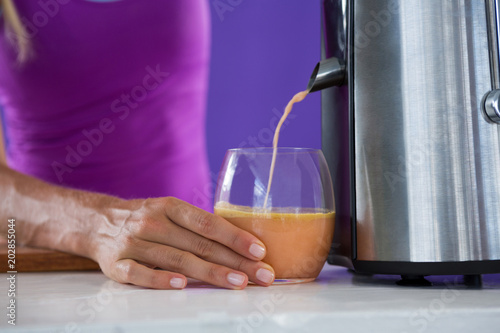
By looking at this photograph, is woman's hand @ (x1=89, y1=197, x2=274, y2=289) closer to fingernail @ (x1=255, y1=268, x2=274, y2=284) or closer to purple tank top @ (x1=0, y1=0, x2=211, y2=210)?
fingernail @ (x1=255, y1=268, x2=274, y2=284)

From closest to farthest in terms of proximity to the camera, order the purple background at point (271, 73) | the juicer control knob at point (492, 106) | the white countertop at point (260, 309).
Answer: the white countertop at point (260, 309), the juicer control knob at point (492, 106), the purple background at point (271, 73)

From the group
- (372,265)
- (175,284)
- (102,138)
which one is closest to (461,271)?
(372,265)

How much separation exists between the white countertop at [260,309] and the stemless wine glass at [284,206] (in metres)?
0.03

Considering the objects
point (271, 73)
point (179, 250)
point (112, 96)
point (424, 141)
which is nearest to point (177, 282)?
point (179, 250)

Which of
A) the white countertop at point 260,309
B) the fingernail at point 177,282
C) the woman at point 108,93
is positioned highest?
the woman at point 108,93

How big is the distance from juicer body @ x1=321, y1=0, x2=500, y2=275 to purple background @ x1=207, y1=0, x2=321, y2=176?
3.07 ft

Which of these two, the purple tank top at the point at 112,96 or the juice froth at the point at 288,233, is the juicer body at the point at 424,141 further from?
the purple tank top at the point at 112,96

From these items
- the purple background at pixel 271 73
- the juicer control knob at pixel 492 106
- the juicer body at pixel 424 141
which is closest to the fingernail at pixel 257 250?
the juicer body at pixel 424 141

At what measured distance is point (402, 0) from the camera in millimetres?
650

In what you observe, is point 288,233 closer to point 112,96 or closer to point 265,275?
point 265,275

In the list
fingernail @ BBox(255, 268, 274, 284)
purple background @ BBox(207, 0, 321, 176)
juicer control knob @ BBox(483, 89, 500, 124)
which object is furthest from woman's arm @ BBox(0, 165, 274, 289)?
purple background @ BBox(207, 0, 321, 176)

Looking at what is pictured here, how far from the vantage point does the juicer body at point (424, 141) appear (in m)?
0.61

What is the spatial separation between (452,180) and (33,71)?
1444 millimetres

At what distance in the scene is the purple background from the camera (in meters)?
1.62
